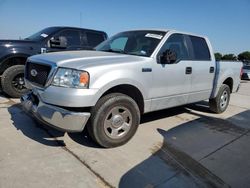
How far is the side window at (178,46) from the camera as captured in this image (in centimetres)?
473

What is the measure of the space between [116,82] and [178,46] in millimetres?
1887

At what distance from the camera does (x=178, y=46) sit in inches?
199

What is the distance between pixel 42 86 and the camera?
3.70m

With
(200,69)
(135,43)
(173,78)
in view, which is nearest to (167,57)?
(173,78)

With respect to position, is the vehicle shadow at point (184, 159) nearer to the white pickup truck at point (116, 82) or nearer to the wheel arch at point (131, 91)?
the white pickup truck at point (116, 82)

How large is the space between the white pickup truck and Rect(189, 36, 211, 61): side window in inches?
1.0

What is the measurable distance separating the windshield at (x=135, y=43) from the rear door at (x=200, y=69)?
1004mm

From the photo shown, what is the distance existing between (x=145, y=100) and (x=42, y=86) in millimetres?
1618

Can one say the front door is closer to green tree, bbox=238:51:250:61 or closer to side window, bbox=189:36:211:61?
side window, bbox=189:36:211:61

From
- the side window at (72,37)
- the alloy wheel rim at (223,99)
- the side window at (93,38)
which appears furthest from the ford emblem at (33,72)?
the alloy wheel rim at (223,99)

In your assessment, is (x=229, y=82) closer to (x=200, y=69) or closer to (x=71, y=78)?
(x=200, y=69)

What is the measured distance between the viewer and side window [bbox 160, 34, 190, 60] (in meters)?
4.73

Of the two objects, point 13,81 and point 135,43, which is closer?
point 135,43

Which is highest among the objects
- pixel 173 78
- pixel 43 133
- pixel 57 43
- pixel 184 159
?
pixel 57 43
